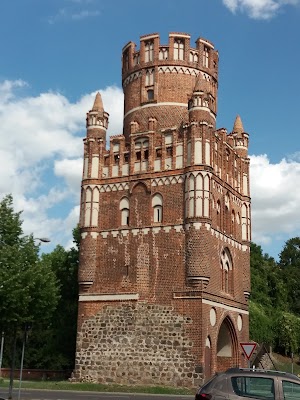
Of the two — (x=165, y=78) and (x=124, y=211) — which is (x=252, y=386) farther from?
(x=165, y=78)

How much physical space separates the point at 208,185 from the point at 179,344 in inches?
353

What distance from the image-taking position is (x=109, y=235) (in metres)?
36.5

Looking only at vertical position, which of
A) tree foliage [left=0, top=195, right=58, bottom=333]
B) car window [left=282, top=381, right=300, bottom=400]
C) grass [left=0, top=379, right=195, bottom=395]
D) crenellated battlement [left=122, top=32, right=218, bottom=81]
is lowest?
grass [left=0, top=379, right=195, bottom=395]

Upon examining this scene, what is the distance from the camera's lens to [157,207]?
3581 centimetres

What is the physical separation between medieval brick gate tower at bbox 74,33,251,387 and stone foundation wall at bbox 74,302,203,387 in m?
0.06

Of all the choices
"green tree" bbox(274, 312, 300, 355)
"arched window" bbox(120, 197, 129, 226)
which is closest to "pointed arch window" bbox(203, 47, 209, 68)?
"arched window" bbox(120, 197, 129, 226)

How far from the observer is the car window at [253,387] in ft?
39.3

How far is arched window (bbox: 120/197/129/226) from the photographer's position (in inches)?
1442

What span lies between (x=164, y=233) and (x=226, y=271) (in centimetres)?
527

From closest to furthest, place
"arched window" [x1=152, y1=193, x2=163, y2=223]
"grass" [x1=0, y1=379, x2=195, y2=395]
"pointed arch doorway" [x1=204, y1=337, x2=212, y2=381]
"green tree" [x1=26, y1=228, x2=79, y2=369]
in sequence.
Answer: "grass" [x1=0, y1=379, x2=195, y2=395] → "pointed arch doorway" [x1=204, y1=337, x2=212, y2=381] → "arched window" [x1=152, y1=193, x2=163, y2=223] → "green tree" [x1=26, y1=228, x2=79, y2=369]

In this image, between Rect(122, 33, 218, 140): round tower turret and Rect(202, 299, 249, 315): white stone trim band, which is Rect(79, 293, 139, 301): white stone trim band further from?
Rect(122, 33, 218, 140): round tower turret

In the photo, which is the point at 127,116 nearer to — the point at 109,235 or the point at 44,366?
the point at 109,235

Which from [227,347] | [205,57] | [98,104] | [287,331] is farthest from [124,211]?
[287,331]

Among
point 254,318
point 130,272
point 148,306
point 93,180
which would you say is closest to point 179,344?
point 148,306
